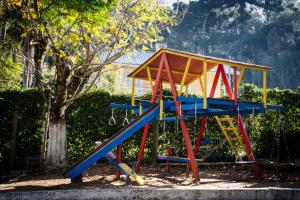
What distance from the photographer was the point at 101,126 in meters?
12.3

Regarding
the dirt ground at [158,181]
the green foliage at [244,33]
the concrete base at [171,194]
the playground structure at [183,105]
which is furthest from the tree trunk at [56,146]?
the green foliage at [244,33]

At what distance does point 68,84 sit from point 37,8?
2315 millimetres

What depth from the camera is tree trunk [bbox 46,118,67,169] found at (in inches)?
372

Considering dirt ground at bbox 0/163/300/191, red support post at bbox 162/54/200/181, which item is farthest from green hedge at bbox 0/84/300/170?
red support post at bbox 162/54/200/181

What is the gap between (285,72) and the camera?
4506cm

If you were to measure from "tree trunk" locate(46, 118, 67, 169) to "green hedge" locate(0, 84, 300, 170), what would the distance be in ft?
7.83

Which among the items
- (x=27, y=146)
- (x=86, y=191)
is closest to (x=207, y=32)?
(x=27, y=146)

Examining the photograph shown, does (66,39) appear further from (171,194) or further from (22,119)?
(171,194)

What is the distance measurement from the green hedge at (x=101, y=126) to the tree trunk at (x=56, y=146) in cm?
239

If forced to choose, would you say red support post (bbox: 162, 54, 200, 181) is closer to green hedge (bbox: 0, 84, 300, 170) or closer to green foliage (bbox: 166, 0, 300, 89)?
green hedge (bbox: 0, 84, 300, 170)

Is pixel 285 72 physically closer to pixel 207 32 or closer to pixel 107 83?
pixel 207 32

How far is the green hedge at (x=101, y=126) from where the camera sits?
458 inches

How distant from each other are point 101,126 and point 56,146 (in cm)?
295

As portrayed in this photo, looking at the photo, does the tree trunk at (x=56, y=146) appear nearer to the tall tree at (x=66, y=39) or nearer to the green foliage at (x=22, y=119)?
the tall tree at (x=66, y=39)
